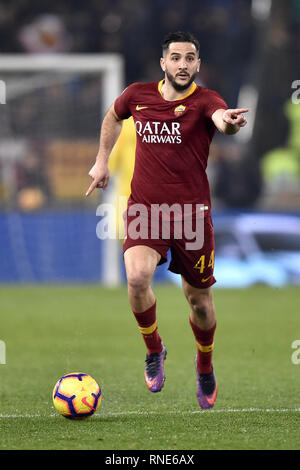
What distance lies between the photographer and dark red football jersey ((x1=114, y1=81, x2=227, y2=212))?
532cm

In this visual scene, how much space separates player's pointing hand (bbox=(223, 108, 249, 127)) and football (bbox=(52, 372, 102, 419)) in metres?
1.67

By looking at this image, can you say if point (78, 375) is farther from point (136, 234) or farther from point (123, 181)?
point (123, 181)

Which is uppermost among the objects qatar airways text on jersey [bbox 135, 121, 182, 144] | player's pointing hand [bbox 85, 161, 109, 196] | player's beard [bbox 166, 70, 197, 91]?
player's beard [bbox 166, 70, 197, 91]

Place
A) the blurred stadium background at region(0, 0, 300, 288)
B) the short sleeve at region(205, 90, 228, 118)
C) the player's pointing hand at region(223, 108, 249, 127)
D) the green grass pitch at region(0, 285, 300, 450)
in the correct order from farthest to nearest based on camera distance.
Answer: the blurred stadium background at region(0, 0, 300, 288)
the short sleeve at region(205, 90, 228, 118)
the player's pointing hand at region(223, 108, 249, 127)
the green grass pitch at region(0, 285, 300, 450)

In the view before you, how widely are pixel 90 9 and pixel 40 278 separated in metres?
Result: 5.66

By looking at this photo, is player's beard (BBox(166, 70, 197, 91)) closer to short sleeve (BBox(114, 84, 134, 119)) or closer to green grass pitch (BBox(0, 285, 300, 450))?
short sleeve (BBox(114, 84, 134, 119))

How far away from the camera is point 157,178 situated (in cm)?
540

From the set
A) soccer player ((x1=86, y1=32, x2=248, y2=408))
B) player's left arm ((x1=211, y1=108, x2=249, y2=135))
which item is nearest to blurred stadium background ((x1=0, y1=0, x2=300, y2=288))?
soccer player ((x1=86, y1=32, x2=248, y2=408))

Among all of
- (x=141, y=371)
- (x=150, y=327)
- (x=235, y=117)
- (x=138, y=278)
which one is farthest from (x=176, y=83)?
(x=141, y=371)

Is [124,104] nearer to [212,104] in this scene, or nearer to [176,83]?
[176,83]

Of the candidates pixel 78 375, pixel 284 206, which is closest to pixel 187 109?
pixel 78 375

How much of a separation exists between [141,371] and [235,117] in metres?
2.90

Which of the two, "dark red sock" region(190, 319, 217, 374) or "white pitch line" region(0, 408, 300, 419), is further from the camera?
"dark red sock" region(190, 319, 217, 374)

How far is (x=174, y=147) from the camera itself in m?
5.35
